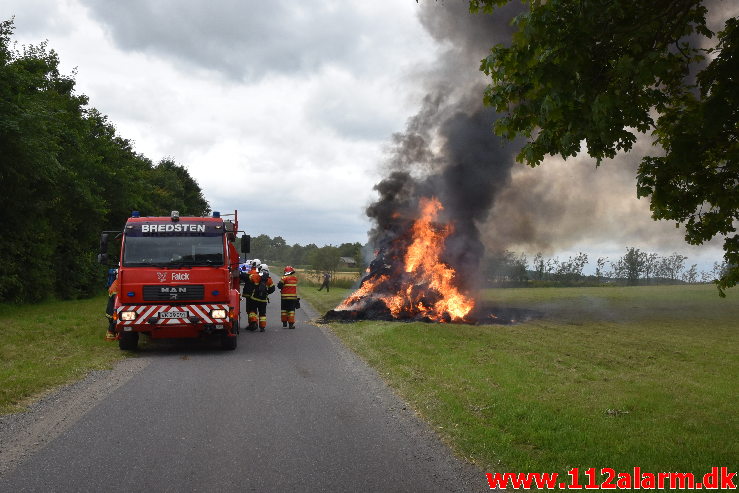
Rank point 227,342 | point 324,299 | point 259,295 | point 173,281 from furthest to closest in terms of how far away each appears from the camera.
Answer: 1. point 324,299
2. point 259,295
3. point 227,342
4. point 173,281

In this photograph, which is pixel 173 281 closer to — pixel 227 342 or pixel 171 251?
pixel 171 251

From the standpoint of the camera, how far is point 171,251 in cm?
1149

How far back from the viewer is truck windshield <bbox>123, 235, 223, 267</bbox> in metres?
11.3

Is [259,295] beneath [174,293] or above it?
beneath

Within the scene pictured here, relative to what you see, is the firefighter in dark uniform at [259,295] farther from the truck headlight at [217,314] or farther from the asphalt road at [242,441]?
the asphalt road at [242,441]

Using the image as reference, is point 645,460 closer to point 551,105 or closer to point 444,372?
point 551,105

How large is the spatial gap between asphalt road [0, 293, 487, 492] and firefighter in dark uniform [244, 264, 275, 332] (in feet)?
20.2

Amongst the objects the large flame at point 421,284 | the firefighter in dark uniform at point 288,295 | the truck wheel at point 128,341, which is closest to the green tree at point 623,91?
the truck wheel at point 128,341

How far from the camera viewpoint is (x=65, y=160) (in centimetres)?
2384

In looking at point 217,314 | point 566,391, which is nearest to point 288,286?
point 217,314

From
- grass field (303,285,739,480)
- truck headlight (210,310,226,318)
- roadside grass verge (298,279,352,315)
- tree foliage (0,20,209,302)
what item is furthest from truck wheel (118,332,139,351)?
roadside grass verge (298,279,352,315)

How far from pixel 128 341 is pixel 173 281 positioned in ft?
Result: 5.49

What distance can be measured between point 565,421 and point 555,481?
5.75ft

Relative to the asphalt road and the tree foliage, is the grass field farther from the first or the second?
the tree foliage
